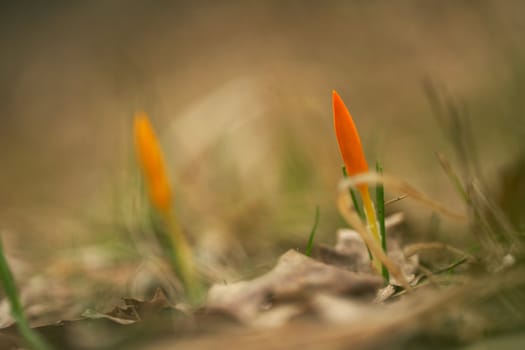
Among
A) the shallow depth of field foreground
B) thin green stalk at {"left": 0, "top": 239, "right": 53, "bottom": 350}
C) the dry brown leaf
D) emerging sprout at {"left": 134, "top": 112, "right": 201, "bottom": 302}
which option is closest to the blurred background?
the shallow depth of field foreground

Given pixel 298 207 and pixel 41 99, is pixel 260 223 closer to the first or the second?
pixel 298 207

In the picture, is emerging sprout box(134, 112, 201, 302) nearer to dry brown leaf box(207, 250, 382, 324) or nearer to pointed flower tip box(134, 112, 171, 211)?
pointed flower tip box(134, 112, 171, 211)

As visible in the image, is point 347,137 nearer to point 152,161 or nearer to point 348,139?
point 348,139

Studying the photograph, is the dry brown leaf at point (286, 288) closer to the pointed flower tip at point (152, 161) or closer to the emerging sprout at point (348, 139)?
the emerging sprout at point (348, 139)

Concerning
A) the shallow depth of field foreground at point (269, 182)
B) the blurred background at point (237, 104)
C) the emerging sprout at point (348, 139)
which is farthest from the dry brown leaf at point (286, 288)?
the blurred background at point (237, 104)

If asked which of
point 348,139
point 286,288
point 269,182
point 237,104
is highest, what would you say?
point 237,104

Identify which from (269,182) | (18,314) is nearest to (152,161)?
(18,314)
